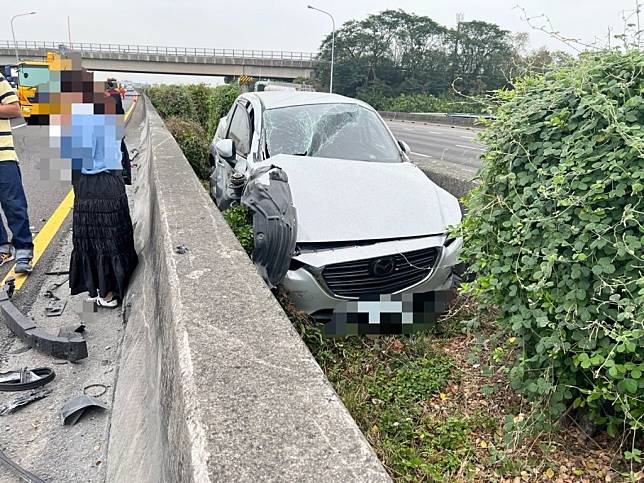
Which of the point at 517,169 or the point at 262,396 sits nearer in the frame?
the point at 262,396

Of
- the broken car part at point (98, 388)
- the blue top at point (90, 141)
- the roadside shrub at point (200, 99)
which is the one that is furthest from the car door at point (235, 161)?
the roadside shrub at point (200, 99)

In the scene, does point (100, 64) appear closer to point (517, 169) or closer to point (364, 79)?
point (364, 79)

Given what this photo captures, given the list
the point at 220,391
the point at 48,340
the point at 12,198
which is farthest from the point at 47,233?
the point at 220,391

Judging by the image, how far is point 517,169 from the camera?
2.57 m

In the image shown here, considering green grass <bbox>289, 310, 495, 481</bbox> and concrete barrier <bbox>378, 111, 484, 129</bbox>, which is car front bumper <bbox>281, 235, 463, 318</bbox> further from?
concrete barrier <bbox>378, 111, 484, 129</bbox>

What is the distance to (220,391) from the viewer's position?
66.1 inches

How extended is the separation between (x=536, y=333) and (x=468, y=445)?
68 cm

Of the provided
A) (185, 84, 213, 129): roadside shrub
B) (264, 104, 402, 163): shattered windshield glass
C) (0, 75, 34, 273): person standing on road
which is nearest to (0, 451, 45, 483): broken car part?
(0, 75, 34, 273): person standing on road

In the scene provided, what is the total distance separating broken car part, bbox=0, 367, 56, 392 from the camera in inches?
122

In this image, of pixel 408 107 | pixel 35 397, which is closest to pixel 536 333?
pixel 35 397

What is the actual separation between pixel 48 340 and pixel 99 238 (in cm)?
100

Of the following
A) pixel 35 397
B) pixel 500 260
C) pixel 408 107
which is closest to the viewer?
pixel 500 260

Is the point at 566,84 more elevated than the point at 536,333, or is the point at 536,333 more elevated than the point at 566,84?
the point at 566,84

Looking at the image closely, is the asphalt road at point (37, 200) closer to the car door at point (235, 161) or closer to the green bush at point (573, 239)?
the car door at point (235, 161)
